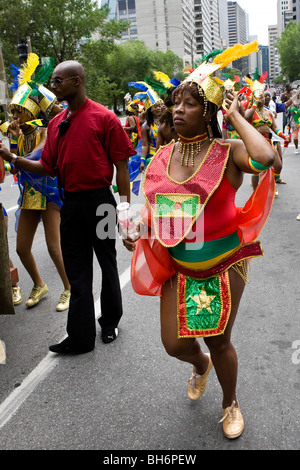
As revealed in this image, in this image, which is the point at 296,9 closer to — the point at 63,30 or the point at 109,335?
the point at 63,30

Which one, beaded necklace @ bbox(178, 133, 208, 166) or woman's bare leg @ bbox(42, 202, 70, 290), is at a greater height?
beaded necklace @ bbox(178, 133, 208, 166)

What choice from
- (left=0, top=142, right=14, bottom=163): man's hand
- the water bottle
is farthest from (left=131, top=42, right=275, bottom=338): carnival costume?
(left=0, top=142, right=14, bottom=163): man's hand

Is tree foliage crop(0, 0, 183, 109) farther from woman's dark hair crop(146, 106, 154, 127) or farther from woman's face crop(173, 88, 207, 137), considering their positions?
woman's face crop(173, 88, 207, 137)

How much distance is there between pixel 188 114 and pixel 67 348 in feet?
6.93

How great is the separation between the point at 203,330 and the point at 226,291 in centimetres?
23

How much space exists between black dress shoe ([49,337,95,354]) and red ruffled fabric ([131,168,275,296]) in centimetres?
123

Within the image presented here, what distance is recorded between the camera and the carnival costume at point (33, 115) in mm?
3990

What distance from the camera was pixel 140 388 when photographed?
116 inches

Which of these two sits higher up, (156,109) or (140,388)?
(156,109)

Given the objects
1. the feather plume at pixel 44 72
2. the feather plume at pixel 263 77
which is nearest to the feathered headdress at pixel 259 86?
the feather plume at pixel 263 77

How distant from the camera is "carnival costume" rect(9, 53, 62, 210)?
399 cm

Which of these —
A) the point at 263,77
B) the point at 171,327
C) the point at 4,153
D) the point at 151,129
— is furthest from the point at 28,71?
the point at 263,77
